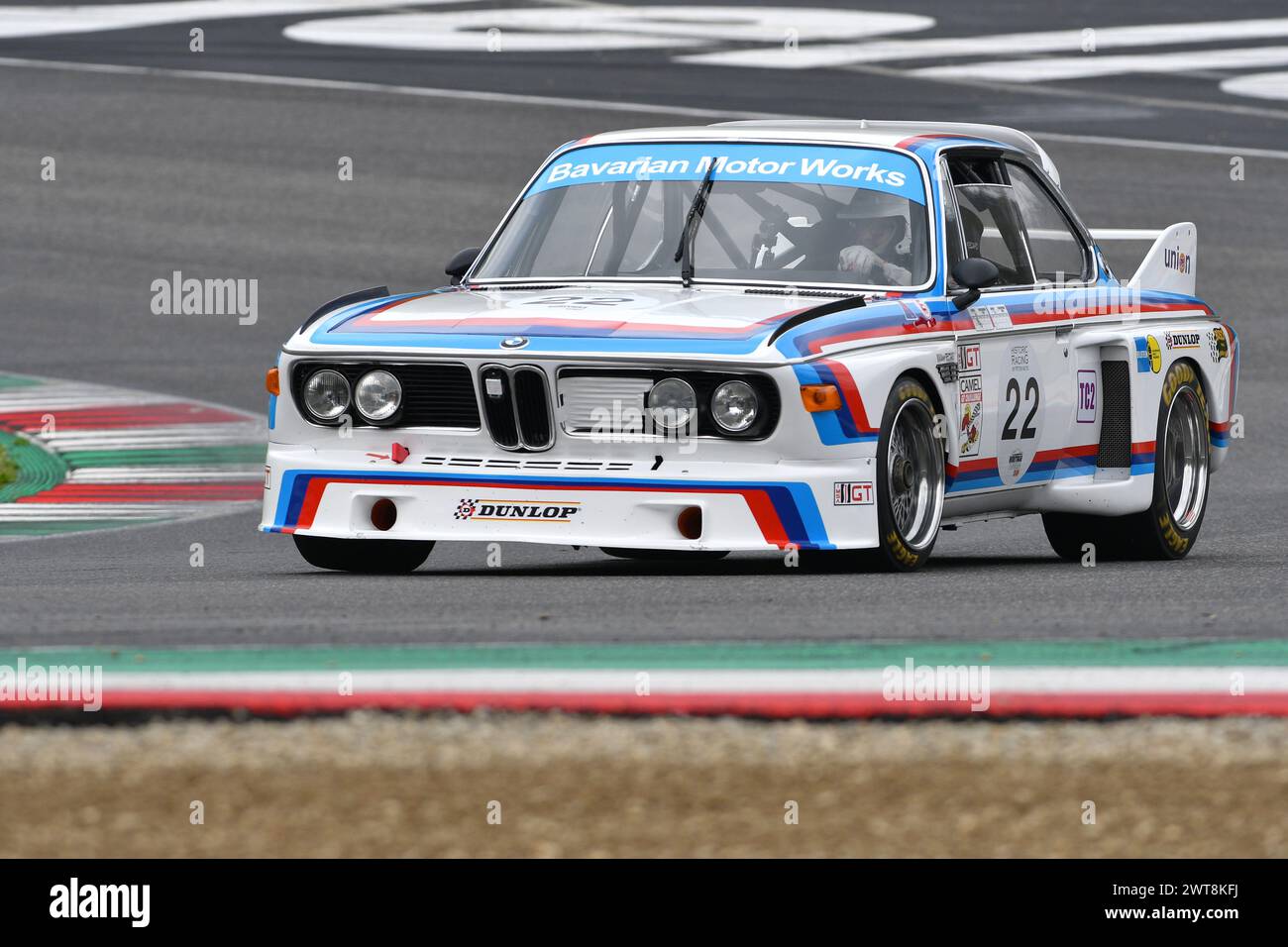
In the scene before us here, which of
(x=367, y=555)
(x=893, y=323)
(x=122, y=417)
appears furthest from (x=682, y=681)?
(x=122, y=417)

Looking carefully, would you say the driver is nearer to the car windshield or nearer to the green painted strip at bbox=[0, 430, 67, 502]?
the car windshield

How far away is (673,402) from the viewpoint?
27.2 ft

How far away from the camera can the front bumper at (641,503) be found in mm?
8250

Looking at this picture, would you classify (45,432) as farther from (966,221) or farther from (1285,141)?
(1285,141)

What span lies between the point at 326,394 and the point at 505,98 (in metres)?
19.9

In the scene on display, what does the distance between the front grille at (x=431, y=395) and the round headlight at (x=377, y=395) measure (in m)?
Result: 0.02

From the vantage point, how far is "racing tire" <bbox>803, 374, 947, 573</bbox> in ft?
28.0

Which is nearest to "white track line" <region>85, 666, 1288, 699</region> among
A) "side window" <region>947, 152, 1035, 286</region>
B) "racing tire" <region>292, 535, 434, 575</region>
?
"racing tire" <region>292, 535, 434, 575</region>

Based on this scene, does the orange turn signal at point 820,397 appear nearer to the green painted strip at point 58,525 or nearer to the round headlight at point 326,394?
the round headlight at point 326,394

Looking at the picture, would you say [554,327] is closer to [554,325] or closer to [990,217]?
[554,325]

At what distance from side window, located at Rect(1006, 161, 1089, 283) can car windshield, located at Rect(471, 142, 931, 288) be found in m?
0.98

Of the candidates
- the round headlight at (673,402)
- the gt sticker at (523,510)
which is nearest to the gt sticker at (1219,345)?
the round headlight at (673,402)

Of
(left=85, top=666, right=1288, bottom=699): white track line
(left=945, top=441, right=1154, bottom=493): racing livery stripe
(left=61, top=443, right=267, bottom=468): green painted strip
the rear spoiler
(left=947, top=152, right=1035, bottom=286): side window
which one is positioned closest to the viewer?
(left=85, top=666, right=1288, bottom=699): white track line

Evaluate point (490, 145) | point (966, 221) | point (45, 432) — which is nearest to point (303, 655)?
point (966, 221)
